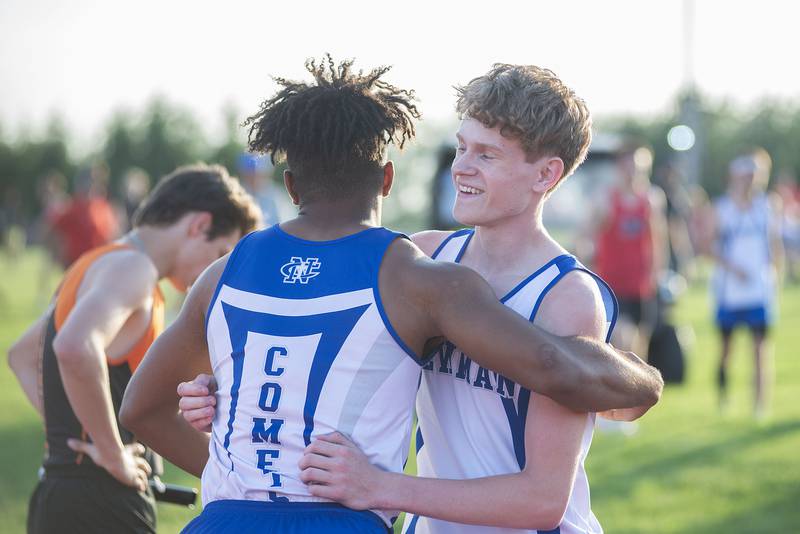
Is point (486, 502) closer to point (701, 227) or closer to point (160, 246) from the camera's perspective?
point (160, 246)

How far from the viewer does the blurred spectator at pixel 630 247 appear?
387 inches

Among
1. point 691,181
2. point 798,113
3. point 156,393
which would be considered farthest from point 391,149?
point 798,113

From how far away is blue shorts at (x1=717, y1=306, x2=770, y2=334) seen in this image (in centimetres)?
957

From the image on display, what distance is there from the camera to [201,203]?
385 cm

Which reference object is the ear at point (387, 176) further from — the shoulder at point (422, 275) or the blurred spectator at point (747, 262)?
the blurred spectator at point (747, 262)

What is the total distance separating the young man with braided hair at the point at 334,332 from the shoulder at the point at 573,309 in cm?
6

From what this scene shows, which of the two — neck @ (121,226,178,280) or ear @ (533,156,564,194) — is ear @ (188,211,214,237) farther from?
ear @ (533,156,564,194)

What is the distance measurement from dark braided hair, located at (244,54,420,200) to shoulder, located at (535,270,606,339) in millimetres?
528

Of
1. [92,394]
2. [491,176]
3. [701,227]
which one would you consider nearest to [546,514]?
[491,176]

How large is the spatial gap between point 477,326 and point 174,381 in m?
0.92

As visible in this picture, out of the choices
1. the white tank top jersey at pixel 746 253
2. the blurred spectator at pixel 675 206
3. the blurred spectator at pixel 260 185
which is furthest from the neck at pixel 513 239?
the blurred spectator at pixel 675 206

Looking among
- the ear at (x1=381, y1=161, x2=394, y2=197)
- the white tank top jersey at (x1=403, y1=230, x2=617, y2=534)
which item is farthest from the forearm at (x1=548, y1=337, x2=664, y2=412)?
the ear at (x1=381, y1=161, x2=394, y2=197)

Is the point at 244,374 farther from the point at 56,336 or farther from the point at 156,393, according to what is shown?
the point at 56,336

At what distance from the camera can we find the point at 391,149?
2.60m
